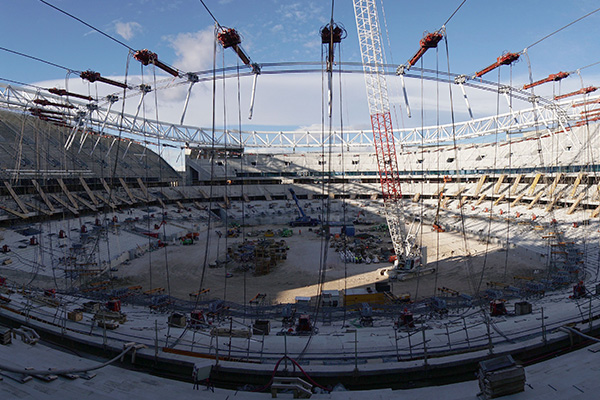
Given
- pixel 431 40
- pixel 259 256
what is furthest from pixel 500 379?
pixel 259 256

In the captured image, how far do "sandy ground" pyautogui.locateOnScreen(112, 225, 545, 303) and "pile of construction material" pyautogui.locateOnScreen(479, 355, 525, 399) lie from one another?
9.94 metres

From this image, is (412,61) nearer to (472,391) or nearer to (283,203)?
(472,391)

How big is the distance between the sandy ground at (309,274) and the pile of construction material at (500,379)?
32.6 ft

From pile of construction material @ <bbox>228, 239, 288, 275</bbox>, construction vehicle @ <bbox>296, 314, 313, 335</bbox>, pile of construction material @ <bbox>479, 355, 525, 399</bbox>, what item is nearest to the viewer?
pile of construction material @ <bbox>479, 355, 525, 399</bbox>

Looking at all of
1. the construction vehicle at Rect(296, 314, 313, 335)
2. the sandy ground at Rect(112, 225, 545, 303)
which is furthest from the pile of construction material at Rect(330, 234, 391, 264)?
the construction vehicle at Rect(296, 314, 313, 335)

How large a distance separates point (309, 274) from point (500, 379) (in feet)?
53.2

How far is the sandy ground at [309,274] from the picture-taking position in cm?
1762

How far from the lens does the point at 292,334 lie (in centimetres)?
896

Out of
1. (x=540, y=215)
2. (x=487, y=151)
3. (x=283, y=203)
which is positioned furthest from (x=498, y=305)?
(x=487, y=151)

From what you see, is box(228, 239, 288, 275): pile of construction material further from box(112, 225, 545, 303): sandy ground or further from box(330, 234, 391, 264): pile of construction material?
box(330, 234, 391, 264): pile of construction material

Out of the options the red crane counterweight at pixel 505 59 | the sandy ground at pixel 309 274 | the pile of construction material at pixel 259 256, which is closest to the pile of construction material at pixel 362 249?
the sandy ground at pixel 309 274

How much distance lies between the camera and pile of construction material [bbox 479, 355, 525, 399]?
4902 millimetres

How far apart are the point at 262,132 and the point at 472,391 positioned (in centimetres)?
5442

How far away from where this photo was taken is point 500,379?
4914 mm
